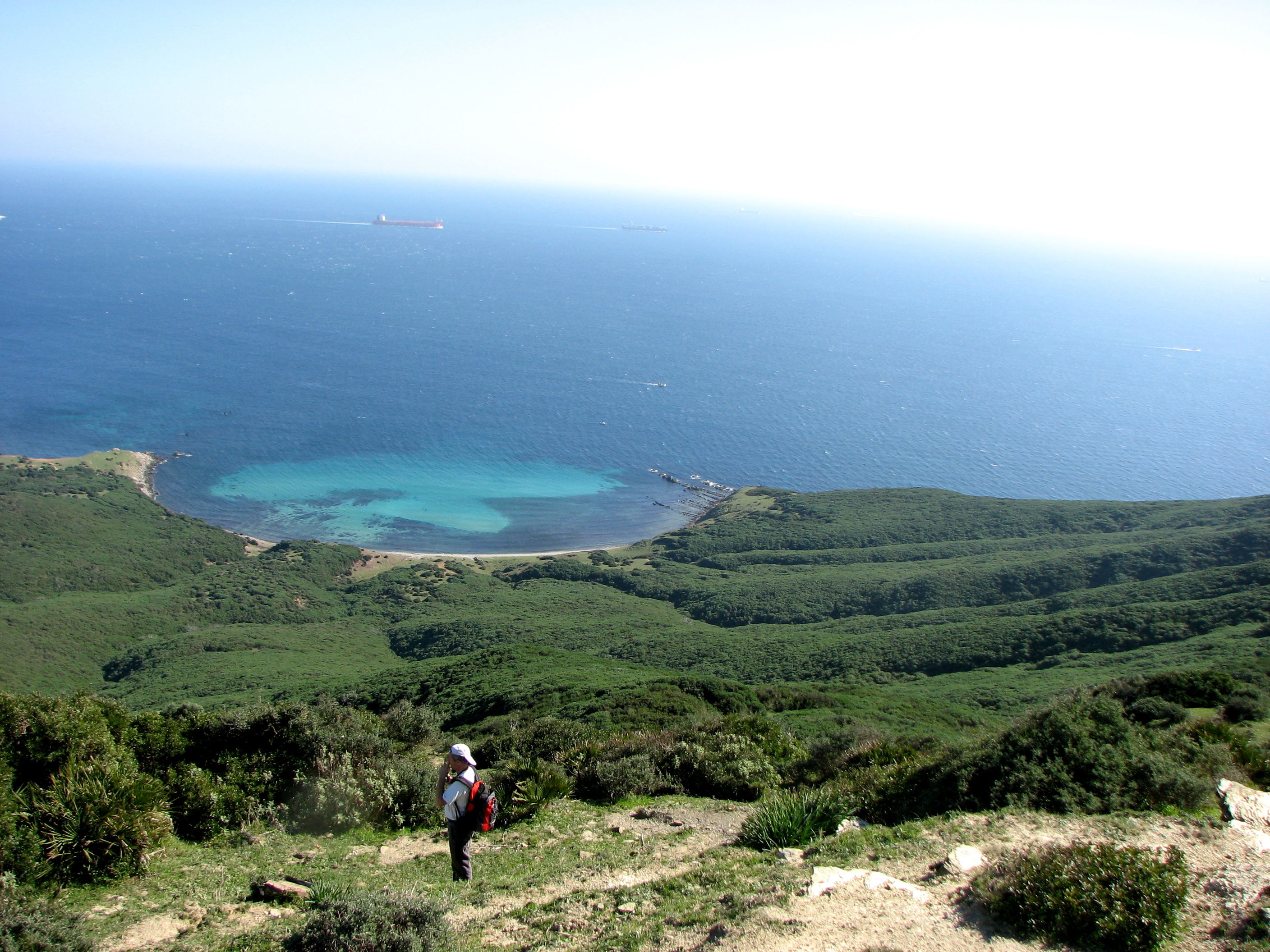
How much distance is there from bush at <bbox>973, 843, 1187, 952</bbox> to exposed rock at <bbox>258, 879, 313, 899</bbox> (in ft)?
30.4

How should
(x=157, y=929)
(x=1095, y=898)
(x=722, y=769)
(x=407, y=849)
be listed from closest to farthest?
(x=1095, y=898) → (x=157, y=929) → (x=407, y=849) → (x=722, y=769)

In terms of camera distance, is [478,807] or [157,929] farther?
[478,807]

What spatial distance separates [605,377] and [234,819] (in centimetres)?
11303

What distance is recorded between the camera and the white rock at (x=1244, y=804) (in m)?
11.8

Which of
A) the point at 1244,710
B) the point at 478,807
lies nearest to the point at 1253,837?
the point at 1244,710

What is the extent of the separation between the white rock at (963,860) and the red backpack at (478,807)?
6.62 metres

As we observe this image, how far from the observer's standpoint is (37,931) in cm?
797

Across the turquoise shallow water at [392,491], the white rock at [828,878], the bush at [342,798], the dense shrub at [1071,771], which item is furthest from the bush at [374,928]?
the turquoise shallow water at [392,491]

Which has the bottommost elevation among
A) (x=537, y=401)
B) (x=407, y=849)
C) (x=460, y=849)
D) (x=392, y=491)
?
(x=392, y=491)

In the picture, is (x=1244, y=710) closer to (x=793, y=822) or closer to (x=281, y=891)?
(x=793, y=822)

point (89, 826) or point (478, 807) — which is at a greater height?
point (478, 807)

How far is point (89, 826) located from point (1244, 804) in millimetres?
18020

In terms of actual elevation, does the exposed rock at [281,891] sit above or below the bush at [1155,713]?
above

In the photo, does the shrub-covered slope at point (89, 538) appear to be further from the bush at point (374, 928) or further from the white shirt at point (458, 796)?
the bush at point (374, 928)
